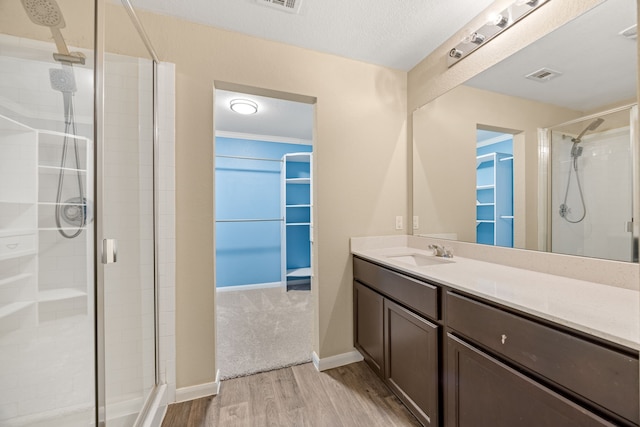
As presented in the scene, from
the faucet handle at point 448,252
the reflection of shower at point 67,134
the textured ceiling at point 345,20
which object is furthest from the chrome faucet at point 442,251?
the reflection of shower at point 67,134

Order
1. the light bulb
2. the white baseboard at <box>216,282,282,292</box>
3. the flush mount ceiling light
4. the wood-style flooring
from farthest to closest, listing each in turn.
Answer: the white baseboard at <box>216,282,282,292</box> < the flush mount ceiling light < the light bulb < the wood-style flooring

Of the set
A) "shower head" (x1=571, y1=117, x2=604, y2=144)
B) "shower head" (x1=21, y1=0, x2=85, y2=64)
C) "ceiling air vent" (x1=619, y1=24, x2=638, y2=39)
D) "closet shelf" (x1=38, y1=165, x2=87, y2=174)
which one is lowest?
"closet shelf" (x1=38, y1=165, x2=87, y2=174)

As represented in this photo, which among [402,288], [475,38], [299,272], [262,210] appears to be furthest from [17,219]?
[299,272]

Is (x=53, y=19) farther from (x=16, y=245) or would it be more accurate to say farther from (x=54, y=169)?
(x=16, y=245)

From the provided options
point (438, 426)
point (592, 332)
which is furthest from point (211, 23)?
point (438, 426)

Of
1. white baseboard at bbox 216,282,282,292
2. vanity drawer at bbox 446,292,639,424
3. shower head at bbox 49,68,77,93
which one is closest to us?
vanity drawer at bbox 446,292,639,424

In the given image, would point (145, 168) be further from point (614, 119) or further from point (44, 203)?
point (614, 119)

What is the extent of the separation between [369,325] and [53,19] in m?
2.34

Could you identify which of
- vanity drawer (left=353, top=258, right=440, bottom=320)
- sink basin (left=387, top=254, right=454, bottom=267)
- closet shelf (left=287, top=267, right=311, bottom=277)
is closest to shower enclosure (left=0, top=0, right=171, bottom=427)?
vanity drawer (left=353, top=258, right=440, bottom=320)

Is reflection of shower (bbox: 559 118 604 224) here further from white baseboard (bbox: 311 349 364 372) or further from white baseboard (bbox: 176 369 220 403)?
white baseboard (bbox: 176 369 220 403)

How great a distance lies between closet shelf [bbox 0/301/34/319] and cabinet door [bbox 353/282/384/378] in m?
1.79

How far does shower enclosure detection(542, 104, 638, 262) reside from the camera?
0.95 meters

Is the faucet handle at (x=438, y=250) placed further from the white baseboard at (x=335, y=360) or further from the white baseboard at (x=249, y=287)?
the white baseboard at (x=249, y=287)

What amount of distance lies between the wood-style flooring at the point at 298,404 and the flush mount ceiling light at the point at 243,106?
2.59 metres
